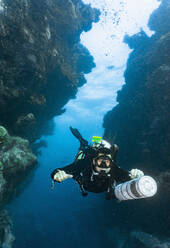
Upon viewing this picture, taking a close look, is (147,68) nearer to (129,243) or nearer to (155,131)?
(155,131)

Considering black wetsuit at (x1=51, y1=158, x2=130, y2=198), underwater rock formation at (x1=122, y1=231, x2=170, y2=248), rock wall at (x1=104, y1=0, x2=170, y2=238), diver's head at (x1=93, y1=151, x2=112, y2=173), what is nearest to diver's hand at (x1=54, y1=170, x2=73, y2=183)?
black wetsuit at (x1=51, y1=158, x2=130, y2=198)

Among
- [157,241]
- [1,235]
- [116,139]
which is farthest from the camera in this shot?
[116,139]

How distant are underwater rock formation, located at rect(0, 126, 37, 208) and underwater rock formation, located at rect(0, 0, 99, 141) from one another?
2.12m

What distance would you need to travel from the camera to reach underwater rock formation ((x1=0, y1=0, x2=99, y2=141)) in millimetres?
9117

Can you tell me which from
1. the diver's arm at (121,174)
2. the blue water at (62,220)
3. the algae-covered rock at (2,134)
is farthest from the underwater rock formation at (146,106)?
the algae-covered rock at (2,134)

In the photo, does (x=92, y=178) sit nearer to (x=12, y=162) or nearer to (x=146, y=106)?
(x=12, y=162)

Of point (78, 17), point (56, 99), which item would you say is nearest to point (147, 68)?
point (78, 17)

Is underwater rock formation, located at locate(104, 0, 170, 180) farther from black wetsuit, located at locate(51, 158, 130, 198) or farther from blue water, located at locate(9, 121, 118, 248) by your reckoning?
black wetsuit, located at locate(51, 158, 130, 198)

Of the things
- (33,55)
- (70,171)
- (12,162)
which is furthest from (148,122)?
(70,171)

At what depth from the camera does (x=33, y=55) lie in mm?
9914

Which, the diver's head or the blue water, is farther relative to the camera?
the blue water

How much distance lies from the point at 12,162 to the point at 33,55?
21.7ft

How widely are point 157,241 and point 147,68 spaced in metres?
14.4

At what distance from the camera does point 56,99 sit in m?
15.8
